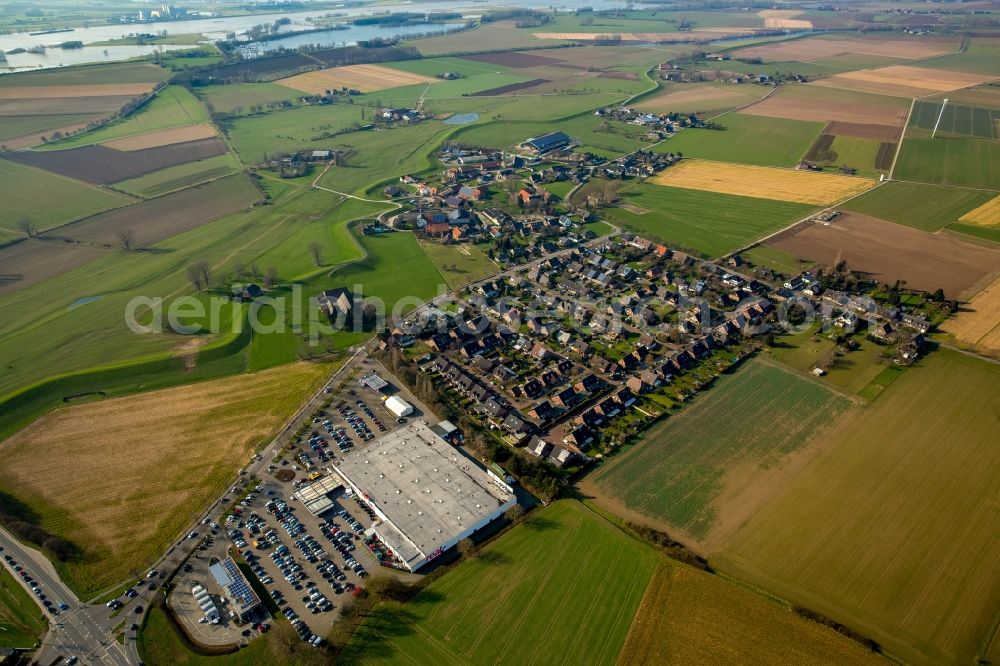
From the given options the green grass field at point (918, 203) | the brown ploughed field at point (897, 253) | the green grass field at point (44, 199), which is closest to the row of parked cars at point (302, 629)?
the brown ploughed field at point (897, 253)

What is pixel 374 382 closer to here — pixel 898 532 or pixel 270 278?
pixel 270 278

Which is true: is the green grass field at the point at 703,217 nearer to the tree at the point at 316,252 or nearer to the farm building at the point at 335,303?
the tree at the point at 316,252

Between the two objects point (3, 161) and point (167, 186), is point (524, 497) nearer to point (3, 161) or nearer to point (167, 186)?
point (167, 186)

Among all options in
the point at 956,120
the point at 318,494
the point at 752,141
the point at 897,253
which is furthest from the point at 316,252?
the point at 956,120

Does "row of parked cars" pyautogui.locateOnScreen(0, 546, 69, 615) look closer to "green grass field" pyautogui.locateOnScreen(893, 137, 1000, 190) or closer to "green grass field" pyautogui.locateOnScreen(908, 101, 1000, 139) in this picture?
"green grass field" pyautogui.locateOnScreen(893, 137, 1000, 190)

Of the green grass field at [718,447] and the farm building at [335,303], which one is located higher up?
the farm building at [335,303]

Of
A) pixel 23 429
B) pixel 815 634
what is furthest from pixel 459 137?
pixel 815 634
